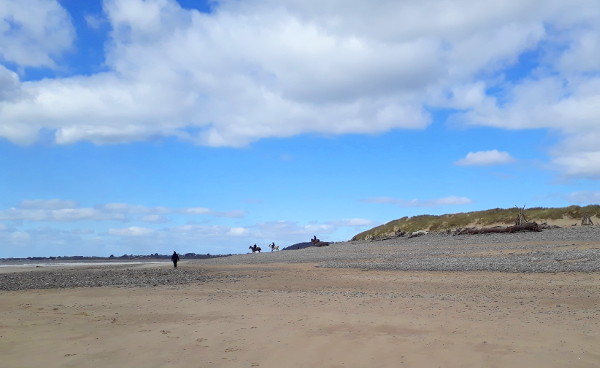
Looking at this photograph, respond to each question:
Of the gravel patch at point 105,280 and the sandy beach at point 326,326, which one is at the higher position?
the gravel patch at point 105,280

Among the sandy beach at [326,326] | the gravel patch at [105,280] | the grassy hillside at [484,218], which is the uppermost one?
the grassy hillside at [484,218]

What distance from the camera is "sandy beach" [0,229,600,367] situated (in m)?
7.88

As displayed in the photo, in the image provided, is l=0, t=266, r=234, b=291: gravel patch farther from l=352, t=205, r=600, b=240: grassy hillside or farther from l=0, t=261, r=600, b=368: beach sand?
l=352, t=205, r=600, b=240: grassy hillside

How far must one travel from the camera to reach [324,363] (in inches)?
301

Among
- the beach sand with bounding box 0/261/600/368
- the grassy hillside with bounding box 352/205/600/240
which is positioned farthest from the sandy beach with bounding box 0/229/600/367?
the grassy hillside with bounding box 352/205/600/240

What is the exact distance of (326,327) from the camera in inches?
388

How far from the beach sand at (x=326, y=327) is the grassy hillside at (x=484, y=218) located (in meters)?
33.8

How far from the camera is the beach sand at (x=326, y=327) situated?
25.8 feet

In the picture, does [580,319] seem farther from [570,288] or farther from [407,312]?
[570,288]

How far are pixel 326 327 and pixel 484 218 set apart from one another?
4606cm

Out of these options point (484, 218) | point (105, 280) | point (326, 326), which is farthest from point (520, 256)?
point (484, 218)

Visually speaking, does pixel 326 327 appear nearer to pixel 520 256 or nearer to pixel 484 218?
pixel 520 256

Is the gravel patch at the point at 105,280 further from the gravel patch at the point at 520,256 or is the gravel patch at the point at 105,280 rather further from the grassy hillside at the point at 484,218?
the grassy hillside at the point at 484,218

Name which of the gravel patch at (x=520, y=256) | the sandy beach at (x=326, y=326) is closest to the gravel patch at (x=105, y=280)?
the sandy beach at (x=326, y=326)
